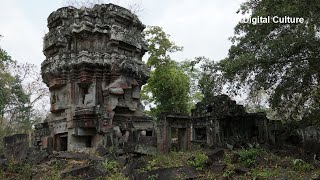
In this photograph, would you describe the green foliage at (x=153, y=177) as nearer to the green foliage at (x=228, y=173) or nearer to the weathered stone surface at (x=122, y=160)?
the weathered stone surface at (x=122, y=160)

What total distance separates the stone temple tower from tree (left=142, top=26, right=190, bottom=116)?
12.2 metres

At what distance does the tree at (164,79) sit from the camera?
2464cm

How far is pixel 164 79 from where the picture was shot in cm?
2450

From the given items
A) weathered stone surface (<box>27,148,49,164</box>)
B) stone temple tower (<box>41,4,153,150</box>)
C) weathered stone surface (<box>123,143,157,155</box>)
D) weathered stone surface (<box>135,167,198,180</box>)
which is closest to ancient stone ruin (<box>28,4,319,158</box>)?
stone temple tower (<box>41,4,153,150</box>)

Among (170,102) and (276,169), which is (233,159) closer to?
(276,169)

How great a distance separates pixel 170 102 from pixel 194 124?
10008 millimetres

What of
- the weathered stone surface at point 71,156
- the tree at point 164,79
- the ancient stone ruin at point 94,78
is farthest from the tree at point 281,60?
the tree at point 164,79

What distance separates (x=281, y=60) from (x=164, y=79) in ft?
51.7

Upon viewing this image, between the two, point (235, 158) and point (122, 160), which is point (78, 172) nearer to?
point (122, 160)

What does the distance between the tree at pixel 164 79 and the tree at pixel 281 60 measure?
12043 millimetres

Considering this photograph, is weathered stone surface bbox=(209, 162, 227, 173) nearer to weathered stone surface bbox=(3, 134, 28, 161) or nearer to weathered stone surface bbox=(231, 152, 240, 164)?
weathered stone surface bbox=(231, 152, 240, 164)

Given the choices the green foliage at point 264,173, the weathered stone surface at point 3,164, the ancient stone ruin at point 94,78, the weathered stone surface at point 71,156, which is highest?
the ancient stone ruin at point 94,78

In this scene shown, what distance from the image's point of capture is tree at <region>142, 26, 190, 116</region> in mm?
24641

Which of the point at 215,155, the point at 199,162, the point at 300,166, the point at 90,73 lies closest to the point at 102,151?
the point at 199,162
